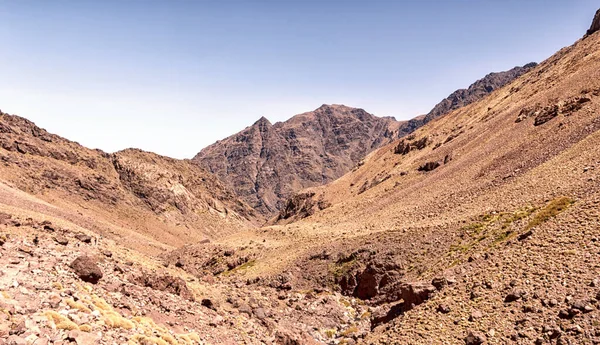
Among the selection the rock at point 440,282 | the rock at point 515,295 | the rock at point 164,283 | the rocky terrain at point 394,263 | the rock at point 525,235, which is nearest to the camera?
the rocky terrain at point 394,263

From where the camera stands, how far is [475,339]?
19.5 meters

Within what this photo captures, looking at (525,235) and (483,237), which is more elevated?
(525,235)

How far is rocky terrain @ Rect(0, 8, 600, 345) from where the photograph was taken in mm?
17531

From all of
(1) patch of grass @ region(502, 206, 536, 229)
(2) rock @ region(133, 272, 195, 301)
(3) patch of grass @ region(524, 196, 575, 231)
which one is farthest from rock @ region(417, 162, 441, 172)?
(2) rock @ region(133, 272, 195, 301)

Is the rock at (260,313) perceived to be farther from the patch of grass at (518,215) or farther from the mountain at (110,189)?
the mountain at (110,189)

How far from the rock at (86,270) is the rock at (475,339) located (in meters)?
19.6

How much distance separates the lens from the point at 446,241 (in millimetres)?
38844

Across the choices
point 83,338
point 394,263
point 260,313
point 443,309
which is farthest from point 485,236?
point 83,338

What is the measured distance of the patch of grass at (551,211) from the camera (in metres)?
28.2

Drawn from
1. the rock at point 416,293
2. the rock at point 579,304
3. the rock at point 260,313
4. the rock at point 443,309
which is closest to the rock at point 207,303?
the rock at point 260,313

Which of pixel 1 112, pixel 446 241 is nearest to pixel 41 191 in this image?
pixel 1 112

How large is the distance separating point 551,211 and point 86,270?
3177cm

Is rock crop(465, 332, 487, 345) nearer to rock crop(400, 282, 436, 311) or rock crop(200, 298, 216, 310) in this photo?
rock crop(400, 282, 436, 311)

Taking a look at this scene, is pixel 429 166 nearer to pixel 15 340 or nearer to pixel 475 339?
pixel 475 339
